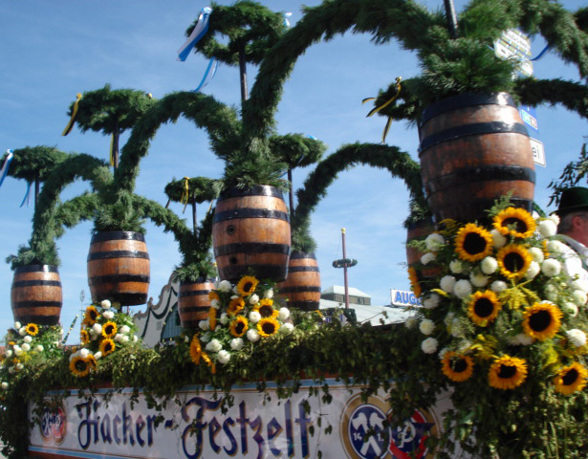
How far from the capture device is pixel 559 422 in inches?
116

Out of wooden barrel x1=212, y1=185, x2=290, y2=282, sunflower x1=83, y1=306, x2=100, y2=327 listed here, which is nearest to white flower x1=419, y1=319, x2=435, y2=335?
wooden barrel x1=212, y1=185, x2=290, y2=282

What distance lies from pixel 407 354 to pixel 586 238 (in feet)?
5.06

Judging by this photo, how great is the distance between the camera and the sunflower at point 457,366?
3.03 metres

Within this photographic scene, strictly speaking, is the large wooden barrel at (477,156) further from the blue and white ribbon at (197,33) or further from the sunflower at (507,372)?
the blue and white ribbon at (197,33)

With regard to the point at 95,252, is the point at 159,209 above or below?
above

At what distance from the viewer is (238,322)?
4.98 meters

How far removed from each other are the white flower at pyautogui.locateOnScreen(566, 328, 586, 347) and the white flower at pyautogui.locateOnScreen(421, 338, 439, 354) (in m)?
0.68

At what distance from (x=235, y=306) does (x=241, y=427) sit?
3.52ft

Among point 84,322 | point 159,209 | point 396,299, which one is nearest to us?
point 84,322

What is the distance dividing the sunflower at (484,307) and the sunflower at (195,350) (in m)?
2.62

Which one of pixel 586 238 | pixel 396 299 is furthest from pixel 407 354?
pixel 396 299

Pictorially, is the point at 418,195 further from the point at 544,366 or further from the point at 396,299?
the point at 396,299

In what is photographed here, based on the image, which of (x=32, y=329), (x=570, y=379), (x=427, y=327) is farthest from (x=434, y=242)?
(x=32, y=329)

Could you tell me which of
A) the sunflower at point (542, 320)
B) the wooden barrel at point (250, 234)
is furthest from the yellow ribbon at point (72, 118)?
the sunflower at point (542, 320)
